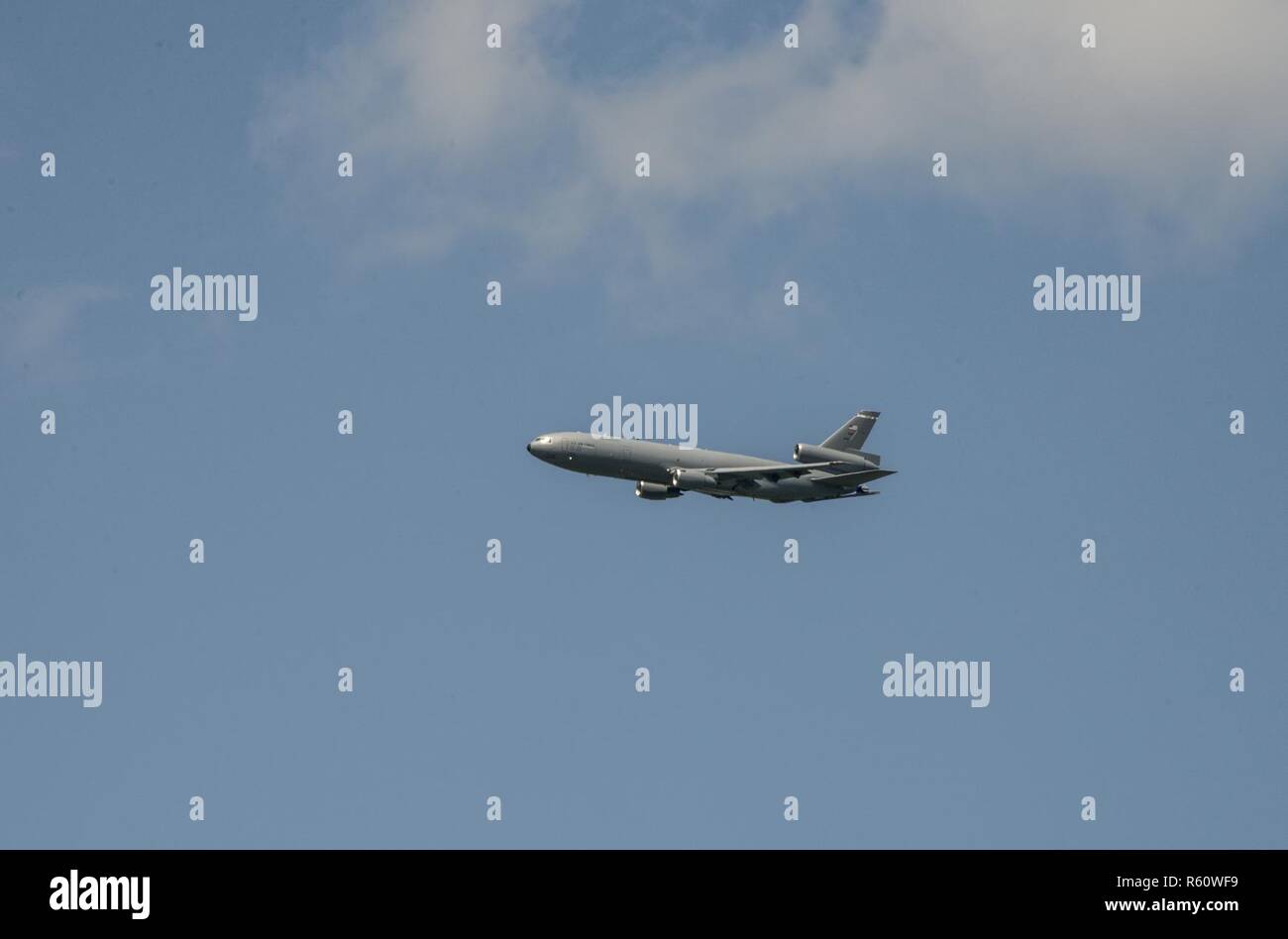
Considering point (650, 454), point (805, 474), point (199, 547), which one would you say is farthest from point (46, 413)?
point (805, 474)

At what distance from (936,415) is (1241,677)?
89.4 feet

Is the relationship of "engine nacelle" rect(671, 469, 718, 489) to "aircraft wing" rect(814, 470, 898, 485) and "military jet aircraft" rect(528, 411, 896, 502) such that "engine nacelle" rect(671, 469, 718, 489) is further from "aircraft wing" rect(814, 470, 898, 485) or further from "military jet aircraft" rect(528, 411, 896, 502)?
"aircraft wing" rect(814, 470, 898, 485)

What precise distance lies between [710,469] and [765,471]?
3984mm

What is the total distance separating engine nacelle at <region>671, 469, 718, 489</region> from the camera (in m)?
153

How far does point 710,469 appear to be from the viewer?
15500cm

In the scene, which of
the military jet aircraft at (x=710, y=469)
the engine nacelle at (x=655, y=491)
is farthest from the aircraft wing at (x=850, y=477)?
the engine nacelle at (x=655, y=491)

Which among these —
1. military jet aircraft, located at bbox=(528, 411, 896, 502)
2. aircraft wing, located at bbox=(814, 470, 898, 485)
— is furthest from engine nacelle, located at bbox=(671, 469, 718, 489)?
aircraft wing, located at bbox=(814, 470, 898, 485)

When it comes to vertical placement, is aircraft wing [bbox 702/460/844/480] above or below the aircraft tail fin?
below

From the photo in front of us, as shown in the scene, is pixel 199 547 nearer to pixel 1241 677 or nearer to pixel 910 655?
pixel 910 655

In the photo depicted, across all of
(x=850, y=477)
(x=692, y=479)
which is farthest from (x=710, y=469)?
(x=850, y=477)

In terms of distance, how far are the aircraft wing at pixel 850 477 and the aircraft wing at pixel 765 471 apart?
1031 millimetres

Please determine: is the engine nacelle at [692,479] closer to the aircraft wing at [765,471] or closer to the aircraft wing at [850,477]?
the aircraft wing at [765,471]

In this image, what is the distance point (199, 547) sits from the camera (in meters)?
147

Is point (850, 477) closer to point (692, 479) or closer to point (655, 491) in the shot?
point (692, 479)
